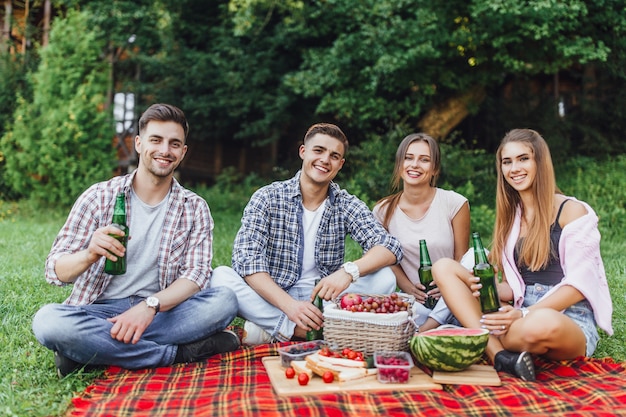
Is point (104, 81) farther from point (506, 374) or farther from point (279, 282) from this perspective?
point (506, 374)

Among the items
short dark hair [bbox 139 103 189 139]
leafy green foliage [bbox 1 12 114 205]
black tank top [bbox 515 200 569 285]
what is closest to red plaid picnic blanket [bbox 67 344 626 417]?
black tank top [bbox 515 200 569 285]

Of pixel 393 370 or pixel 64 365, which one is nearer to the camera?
pixel 393 370

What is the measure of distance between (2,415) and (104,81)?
33.4ft

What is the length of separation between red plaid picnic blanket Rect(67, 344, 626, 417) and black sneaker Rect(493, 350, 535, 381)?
41 mm

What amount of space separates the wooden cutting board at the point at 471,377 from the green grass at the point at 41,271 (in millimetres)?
1161

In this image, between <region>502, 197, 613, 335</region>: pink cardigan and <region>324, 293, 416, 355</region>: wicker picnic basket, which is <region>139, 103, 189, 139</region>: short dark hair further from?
<region>502, 197, 613, 335</region>: pink cardigan

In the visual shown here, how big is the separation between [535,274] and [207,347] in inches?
85.8

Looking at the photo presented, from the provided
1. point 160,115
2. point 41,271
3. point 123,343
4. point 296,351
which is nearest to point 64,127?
point 41,271

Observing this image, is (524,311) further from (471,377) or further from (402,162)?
(402,162)

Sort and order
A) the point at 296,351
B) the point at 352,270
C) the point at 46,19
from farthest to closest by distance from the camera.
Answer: the point at 46,19 < the point at 352,270 < the point at 296,351

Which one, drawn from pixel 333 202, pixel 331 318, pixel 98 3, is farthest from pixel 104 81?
pixel 331 318

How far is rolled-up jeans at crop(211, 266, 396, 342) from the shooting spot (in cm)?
409

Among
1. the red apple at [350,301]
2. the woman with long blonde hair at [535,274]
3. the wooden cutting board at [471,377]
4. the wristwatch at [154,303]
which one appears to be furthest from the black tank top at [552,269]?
the wristwatch at [154,303]

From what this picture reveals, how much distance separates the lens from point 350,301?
357cm
